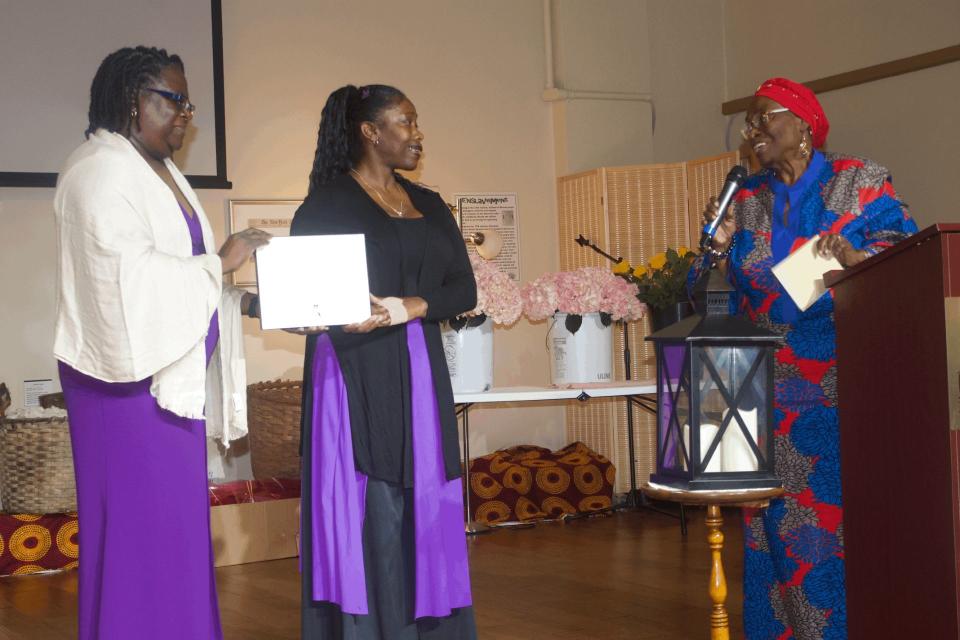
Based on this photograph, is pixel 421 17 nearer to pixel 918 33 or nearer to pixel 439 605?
pixel 918 33

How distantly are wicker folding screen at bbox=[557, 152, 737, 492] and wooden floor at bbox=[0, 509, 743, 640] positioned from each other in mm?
720

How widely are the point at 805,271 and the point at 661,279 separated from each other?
237 cm

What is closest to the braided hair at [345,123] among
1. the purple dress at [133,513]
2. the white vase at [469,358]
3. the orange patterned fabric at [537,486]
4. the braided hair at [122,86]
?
the braided hair at [122,86]

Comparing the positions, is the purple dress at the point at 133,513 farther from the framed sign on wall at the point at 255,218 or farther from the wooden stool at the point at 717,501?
the framed sign on wall at the point at 255,218

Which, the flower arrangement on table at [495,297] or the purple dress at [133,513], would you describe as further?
the flower arrangement on table at [495,297]

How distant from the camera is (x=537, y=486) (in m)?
5.84

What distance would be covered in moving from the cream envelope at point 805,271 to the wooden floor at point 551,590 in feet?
4.31

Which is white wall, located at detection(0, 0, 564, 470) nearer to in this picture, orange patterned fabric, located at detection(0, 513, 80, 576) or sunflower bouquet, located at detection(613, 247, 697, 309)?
orange patterned fabric, located at detection(0, 513, 80, 576)

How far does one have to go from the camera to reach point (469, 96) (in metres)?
6.57

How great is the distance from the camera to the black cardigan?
2730 millimetres

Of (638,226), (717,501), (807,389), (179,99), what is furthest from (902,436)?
(638,226)

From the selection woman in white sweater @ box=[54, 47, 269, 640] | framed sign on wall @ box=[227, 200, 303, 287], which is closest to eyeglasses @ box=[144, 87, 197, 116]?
woman in white sweater @ box=[54, 47, 269, 640]

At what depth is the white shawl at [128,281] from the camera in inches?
89.6

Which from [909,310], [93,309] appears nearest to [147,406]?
[93,309]
